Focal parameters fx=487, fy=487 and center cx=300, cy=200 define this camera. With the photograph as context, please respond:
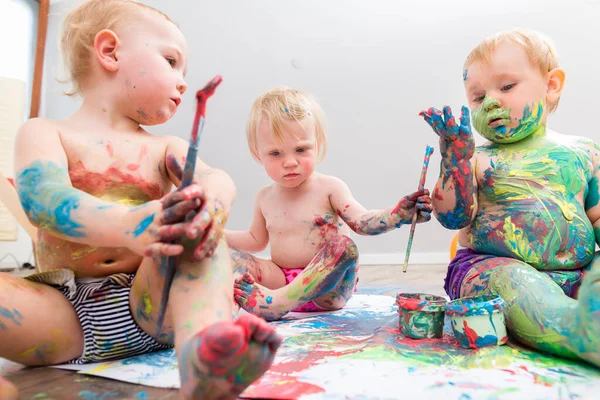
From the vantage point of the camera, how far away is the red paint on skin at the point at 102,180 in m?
0.77

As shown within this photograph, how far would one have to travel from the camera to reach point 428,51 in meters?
2.42

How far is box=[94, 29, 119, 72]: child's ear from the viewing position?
82cm

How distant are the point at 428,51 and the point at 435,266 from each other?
3.48ft

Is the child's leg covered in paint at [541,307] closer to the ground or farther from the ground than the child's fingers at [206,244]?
closer to the ground

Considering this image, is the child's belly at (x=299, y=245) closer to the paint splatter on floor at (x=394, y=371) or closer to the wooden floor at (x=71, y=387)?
the paint splatter on floor at (x=394, y=371)

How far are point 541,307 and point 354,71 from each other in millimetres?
1909

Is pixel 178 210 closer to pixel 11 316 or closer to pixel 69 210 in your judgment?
pixel 69 210

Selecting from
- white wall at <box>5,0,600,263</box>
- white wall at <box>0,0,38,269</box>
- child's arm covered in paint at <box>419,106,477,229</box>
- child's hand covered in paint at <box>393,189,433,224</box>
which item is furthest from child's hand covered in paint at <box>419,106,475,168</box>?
white wall at <box>0,0,38,269</box>

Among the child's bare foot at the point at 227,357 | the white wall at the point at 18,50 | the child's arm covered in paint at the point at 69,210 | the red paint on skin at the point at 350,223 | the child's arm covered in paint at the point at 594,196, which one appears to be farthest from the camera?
the white wall at the point at 18,50

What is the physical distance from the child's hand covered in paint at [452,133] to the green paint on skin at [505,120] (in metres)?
0.14

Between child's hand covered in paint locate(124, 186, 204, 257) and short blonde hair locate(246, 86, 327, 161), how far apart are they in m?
0.68

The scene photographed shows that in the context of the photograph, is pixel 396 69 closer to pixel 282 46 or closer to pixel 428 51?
pixel 428 51

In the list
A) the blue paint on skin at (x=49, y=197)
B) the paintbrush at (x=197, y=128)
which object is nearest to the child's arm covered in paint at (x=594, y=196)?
the paintbrush at (x=197, y=128)

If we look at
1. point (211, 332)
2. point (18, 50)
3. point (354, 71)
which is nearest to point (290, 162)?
point (211, 332)
